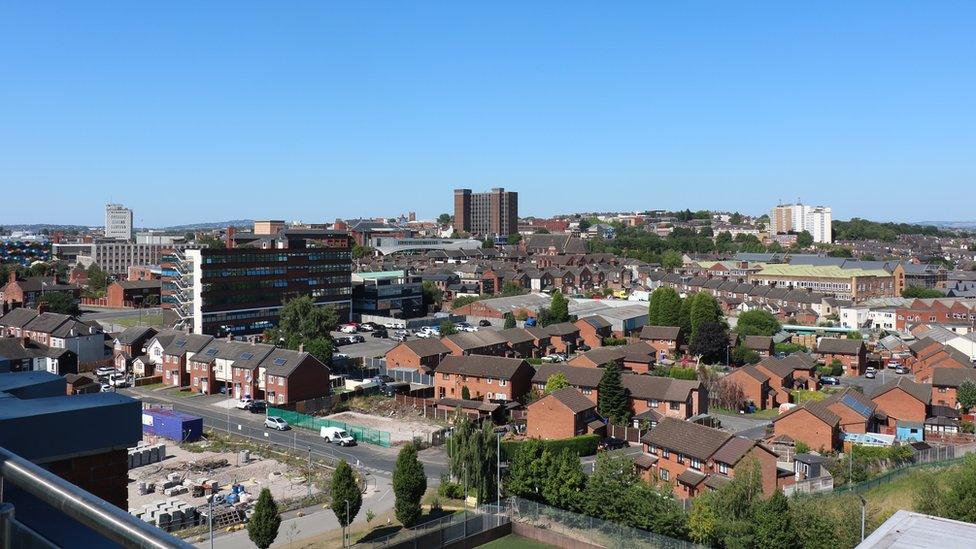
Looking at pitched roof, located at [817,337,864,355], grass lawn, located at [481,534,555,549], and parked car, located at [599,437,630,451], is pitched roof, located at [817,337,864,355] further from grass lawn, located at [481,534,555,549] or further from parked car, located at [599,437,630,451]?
grass lawn, located at [481,534,555,549]

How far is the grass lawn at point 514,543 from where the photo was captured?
14.5 m

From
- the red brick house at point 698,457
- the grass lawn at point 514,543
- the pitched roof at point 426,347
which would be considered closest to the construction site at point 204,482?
the grass lawn at point 514,543

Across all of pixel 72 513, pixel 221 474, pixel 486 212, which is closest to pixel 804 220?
pixel 486 212

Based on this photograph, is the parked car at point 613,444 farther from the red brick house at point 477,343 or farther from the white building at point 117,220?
the white building at point 117,220

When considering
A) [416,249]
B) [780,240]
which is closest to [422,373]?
[416,249]

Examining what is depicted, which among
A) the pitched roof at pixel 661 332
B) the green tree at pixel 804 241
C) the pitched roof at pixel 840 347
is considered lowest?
the pitched roof at pixel 840 347

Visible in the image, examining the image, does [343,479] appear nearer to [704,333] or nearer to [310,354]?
[310,354]

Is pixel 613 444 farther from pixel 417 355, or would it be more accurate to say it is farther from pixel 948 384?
pixel 948 384

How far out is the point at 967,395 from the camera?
76.6 feet

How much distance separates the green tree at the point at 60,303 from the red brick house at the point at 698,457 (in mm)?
30454

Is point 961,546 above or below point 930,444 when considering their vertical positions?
above

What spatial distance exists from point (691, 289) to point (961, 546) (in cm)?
4758

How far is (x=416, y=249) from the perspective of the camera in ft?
228

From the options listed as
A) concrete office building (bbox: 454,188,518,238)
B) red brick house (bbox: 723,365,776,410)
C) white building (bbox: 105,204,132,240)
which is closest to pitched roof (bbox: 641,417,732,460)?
red brick house (bbox: 723,365,776,410)
